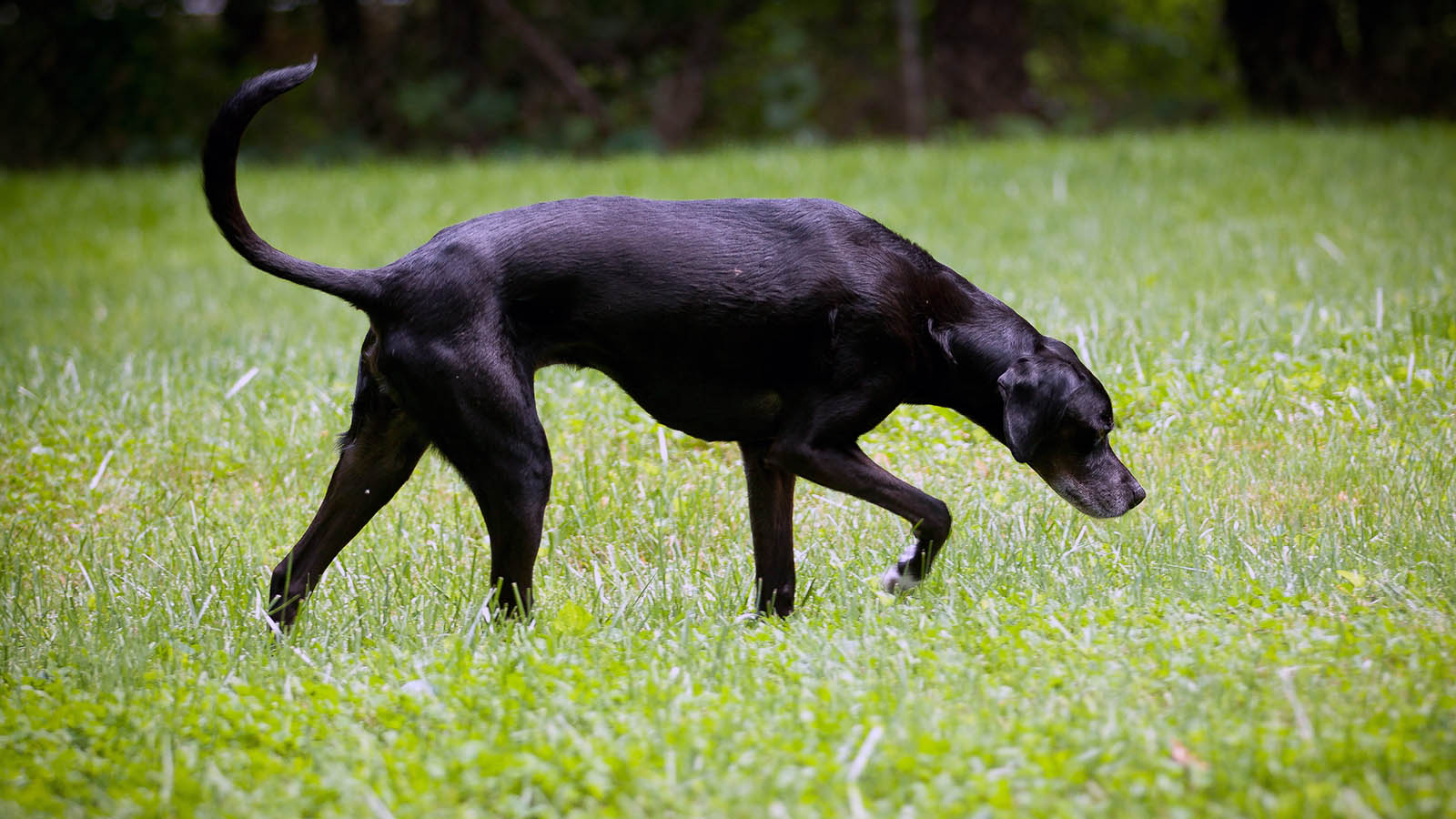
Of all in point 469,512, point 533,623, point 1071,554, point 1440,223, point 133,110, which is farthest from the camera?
point 133,110

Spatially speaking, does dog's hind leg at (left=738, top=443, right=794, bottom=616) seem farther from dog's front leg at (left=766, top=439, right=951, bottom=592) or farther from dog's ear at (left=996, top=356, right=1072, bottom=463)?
dog's ear at (left=996, top=356, right=1072, bottom=463)

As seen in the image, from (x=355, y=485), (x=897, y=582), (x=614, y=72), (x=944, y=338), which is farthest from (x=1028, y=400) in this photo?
(x=614, y=72)

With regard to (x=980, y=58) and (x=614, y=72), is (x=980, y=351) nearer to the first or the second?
(x=980, y=58)

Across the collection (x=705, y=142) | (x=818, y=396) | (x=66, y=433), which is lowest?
(x=705, y=142)

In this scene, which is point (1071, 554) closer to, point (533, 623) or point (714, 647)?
point (714, 647)

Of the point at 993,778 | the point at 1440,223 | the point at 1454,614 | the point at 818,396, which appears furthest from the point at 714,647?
the point at 1440,223

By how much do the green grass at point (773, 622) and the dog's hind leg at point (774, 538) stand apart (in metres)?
0.08

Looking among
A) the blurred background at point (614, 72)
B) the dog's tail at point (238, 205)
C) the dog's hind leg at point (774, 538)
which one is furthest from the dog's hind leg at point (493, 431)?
the blurred background at point (614, 72)

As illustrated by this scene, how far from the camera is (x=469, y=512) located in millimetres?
4672

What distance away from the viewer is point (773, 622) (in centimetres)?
369

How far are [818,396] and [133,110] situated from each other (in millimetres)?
18892

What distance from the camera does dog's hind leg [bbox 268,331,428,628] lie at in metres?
3.73

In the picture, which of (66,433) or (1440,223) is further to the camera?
(1440,223)

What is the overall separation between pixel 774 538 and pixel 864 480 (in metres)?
0.39
